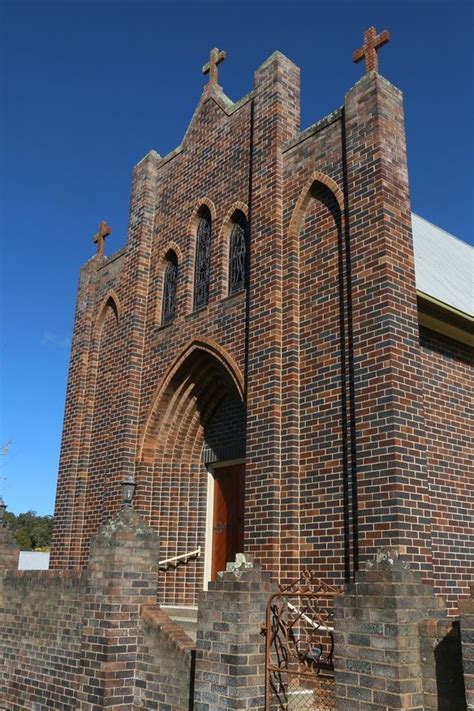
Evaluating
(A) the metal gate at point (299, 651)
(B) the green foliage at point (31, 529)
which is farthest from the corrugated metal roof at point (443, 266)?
(B) the green foliage at point (31, 529)

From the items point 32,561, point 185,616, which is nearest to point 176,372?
point 185,616

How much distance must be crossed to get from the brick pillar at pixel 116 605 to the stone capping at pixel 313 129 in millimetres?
6182

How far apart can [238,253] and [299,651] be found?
6.71 metres

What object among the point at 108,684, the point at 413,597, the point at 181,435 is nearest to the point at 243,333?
the point at 181,435

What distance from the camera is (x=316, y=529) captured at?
8.77 m

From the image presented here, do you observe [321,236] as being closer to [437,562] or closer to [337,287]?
[337,287]

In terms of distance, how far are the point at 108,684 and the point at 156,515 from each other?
3.93 metres

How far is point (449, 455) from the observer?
9.53 metres

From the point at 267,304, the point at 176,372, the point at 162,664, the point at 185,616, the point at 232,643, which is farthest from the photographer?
the point at 176,372

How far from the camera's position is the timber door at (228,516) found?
11812 millimetres

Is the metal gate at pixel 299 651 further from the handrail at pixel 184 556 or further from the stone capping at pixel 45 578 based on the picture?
→ the handrail at pixel 184 556

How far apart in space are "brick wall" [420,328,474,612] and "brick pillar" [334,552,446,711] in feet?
10.4

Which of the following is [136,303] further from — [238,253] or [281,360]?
[281,360]

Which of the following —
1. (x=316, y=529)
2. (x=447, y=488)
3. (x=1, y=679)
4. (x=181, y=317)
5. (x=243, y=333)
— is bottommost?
(x=1, y=679)
